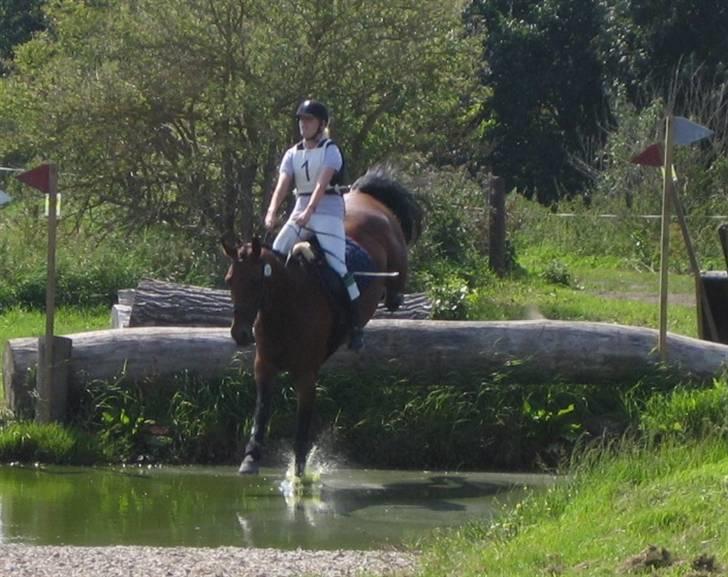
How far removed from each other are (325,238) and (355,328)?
713 mm

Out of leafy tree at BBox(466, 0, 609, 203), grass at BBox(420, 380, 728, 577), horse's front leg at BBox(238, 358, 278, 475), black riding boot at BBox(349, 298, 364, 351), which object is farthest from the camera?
leafy tree at BBox(466, 0, 609, 203)

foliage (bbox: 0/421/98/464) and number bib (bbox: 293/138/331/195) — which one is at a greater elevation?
number bib (bbox: 293/138/331/195)

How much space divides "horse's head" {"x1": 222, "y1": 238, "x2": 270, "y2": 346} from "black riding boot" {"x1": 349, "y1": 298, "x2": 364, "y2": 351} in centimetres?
104

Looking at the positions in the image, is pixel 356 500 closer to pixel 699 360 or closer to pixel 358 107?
pixel 699 360

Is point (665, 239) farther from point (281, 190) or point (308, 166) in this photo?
point (281, 190)

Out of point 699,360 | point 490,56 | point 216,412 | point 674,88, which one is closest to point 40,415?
point 216,412

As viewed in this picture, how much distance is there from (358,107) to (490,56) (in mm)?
18964

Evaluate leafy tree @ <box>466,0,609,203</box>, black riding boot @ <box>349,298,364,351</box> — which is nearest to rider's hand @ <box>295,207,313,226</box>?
black riding boot @ <box>349,298,364,351</box>

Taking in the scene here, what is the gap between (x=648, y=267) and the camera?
86.4 ft

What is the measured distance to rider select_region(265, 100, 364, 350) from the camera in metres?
11.9

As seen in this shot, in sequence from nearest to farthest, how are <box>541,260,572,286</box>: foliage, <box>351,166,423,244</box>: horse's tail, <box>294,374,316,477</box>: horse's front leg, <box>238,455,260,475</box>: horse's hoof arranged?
1. <box>238,455,260,475</box>: horse's hoof
2. <box>294,374,316,477</box>: horse's front leg
3. <box>351,166,423,244</box>: horse's tail
4. <box>541,260,572,286</box>: foliage

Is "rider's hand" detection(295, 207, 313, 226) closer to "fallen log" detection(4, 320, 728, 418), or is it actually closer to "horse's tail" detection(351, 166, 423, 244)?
"fallen log" detection(4, 320, 728, 418)

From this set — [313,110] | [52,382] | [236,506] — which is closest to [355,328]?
[313,110]

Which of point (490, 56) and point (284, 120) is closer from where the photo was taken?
point (284, 120)
